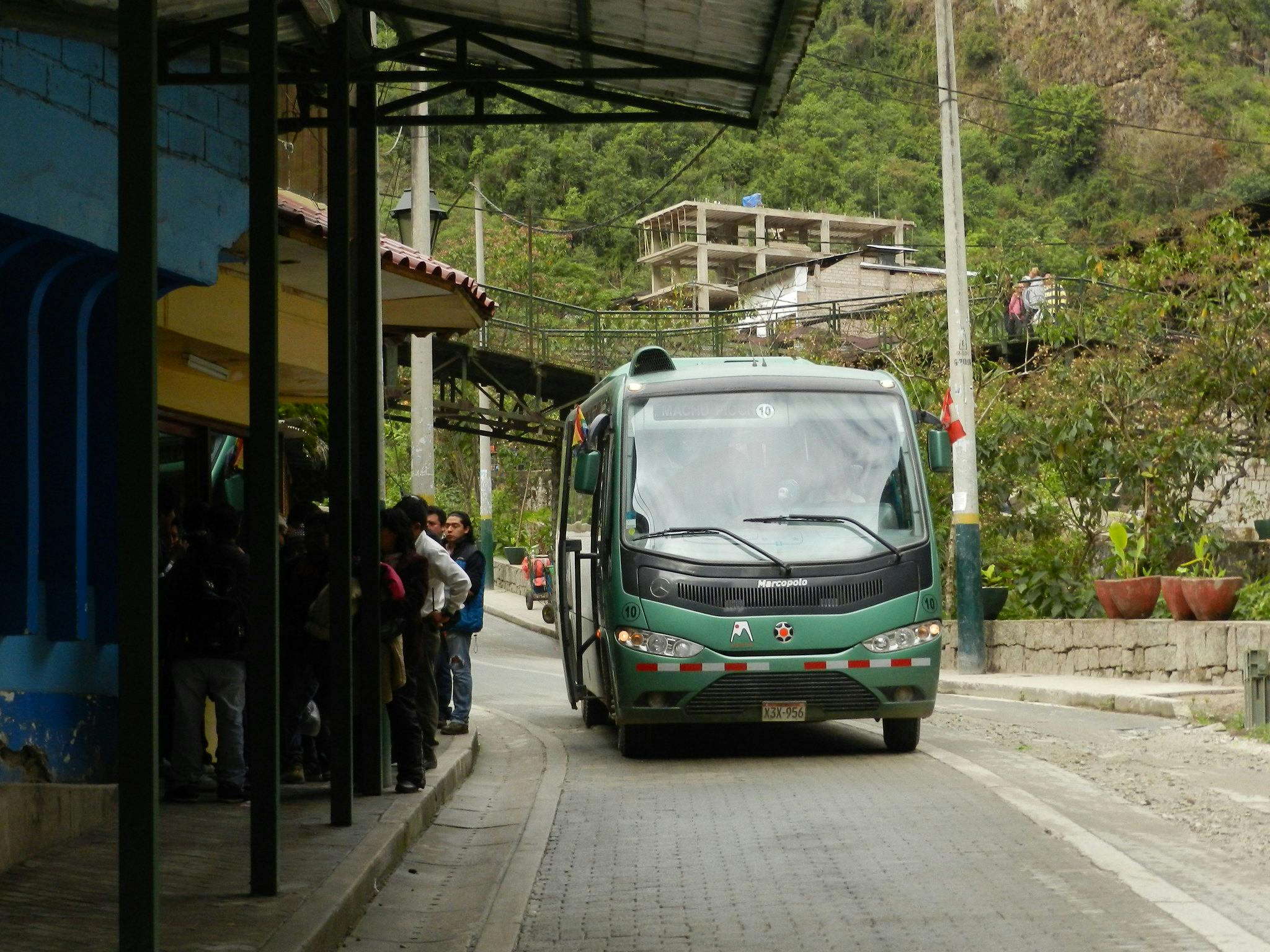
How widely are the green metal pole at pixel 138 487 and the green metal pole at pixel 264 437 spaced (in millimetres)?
1289

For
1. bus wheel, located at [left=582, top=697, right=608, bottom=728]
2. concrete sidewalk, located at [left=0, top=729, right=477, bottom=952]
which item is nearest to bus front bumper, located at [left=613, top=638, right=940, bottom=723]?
concrete sidewalk, located at [left=0, top=729, right=477, bottom=952]

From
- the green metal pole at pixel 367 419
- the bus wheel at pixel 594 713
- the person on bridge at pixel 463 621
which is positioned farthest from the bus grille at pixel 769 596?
the bus wheel at pixel 594 713

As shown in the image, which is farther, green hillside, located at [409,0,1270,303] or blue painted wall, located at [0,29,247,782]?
green hillside, located at [409,0,1270,303]

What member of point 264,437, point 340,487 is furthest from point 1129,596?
point 264,437

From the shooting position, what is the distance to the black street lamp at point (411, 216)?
22.2m

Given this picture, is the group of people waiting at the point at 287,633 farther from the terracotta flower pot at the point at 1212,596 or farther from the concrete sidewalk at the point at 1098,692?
the terracotta flower pot at the point at 1212,596

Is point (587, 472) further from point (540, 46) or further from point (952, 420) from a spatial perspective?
point (952, 420)

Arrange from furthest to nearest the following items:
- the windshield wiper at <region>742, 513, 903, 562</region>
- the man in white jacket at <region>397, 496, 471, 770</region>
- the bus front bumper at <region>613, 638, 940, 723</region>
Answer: the windshield wiper at <region>742, 513, 903, 562</region> → the bus front bumper at <region>613, 638, 940, 723</region> → the man in white jacket at <region>397, 496, 471, 770</region>

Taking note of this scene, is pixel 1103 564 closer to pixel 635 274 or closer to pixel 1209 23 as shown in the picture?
pixel 635 274

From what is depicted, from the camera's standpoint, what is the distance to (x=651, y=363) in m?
13.8

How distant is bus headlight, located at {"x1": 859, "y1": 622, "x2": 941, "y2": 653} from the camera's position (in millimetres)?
12609

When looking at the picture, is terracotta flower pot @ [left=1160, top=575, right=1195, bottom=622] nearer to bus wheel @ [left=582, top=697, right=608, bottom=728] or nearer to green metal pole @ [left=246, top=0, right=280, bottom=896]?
bus wheel @ [left=582, top=697, right=608, bottom=728]

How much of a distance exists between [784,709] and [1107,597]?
970cm

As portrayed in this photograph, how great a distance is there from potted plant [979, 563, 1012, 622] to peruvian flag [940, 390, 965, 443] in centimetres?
223
